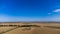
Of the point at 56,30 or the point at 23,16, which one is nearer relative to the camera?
the point at 56,30

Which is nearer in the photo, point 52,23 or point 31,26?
point 52,23

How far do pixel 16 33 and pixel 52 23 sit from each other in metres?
0.57

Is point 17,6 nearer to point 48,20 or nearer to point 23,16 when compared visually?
point 23,16

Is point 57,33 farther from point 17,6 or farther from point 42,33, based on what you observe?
point 17,6

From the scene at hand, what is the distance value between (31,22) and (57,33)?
418 millimetres

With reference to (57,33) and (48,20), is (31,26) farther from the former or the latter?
(57,33)

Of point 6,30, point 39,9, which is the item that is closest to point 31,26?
point 39,9

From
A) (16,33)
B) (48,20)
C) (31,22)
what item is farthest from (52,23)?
(16,33)

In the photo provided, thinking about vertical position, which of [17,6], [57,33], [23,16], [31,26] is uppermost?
[17,6]

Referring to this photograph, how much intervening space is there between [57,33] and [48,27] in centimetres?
Result: 17

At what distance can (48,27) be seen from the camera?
150 cm

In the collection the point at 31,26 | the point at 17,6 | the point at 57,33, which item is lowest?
the point at 57,33

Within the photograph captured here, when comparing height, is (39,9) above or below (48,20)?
above

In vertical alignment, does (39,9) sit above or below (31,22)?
above
